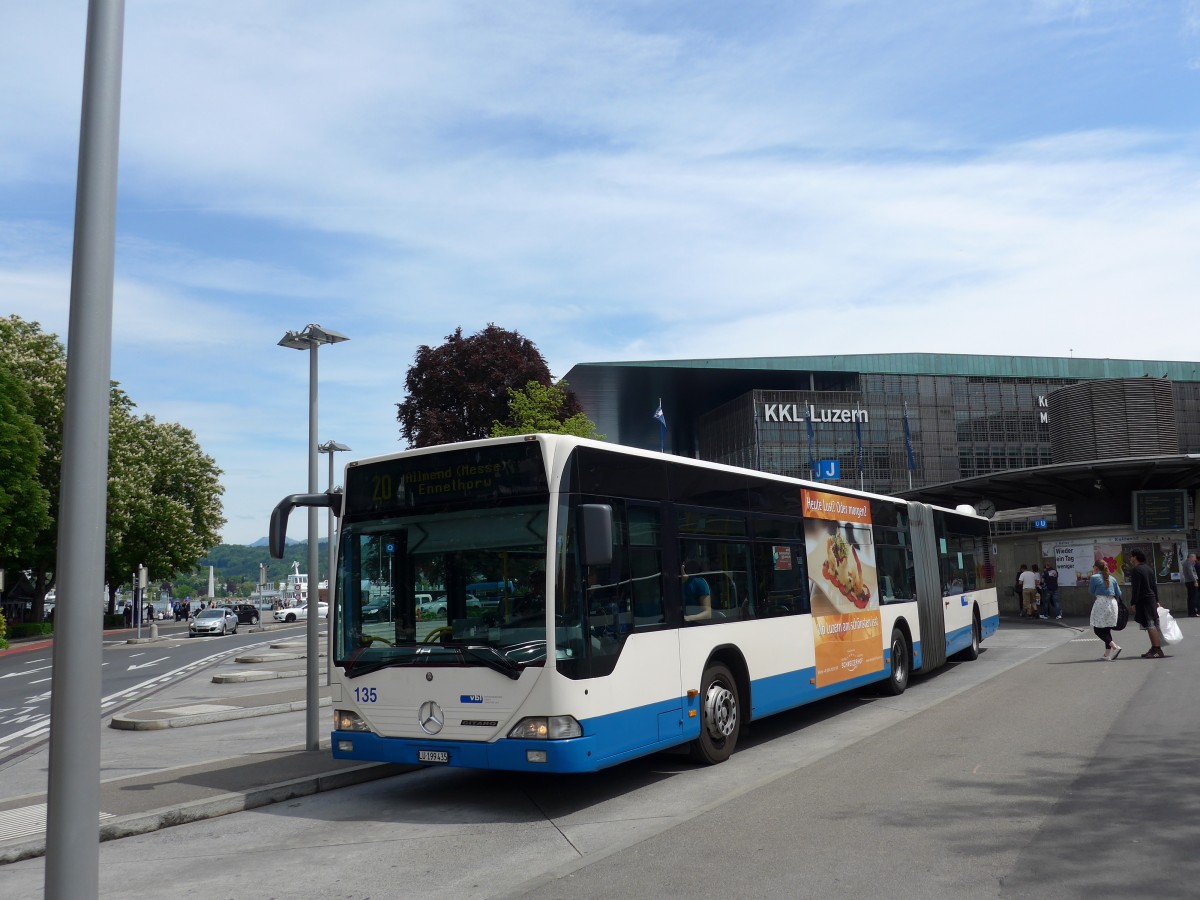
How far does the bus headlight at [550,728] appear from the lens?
789 cm

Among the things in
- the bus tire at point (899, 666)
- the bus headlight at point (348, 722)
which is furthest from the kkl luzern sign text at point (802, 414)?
the bus headlight at point (348, 722)

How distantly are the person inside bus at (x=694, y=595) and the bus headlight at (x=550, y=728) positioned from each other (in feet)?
6.13

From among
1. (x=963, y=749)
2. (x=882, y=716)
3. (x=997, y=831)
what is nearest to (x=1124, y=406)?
(x=882, y=716)

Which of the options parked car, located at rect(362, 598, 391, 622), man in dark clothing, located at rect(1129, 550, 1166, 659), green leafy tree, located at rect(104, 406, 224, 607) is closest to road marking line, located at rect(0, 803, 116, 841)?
parked car, located at rect(362, 598, 391, 622)

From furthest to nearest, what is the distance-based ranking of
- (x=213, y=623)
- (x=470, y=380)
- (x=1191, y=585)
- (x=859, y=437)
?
1. (x=859, y=437)
2. (x=213, y=623)
3. (x=470, y=380)
4. (x=1191, y=585)

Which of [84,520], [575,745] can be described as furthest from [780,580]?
[84,520]

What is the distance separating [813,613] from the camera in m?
12.2

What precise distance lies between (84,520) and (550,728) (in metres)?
4.56

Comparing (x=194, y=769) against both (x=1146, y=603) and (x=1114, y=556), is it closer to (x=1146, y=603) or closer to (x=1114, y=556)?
(x=1146, y=603)

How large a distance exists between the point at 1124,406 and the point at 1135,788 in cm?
3364

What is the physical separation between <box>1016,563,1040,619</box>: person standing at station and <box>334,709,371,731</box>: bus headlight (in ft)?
87.1

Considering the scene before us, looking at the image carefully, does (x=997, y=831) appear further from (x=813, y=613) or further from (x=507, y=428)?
(x=507, y=428)

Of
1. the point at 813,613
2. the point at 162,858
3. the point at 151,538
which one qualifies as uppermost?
the point at 151,538

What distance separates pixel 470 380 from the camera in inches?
1421
